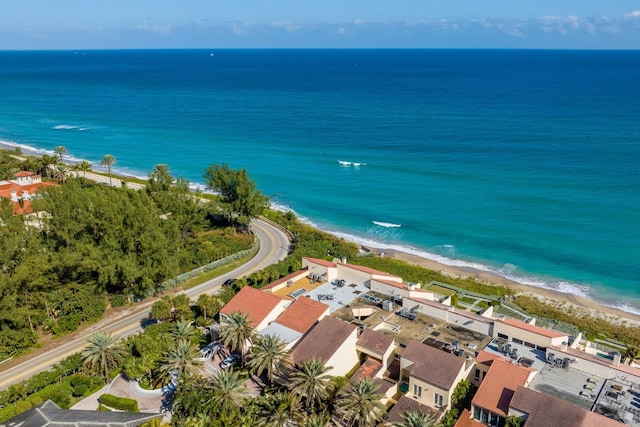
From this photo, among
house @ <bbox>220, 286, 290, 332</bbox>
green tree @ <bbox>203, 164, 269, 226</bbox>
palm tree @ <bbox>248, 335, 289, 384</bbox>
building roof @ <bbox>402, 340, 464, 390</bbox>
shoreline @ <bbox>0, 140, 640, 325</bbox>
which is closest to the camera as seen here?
building roof @ <bbox>402, 340, 464, 390</bbox>

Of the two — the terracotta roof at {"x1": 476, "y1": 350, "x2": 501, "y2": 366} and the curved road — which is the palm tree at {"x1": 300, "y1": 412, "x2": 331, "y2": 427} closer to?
the terracotta roof at {"x1": 476, "y1": 350, "x2": 501, "y2": 366}

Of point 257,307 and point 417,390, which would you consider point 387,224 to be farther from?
point 417,390

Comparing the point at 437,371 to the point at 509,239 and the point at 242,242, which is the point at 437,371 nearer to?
the point at 242,242

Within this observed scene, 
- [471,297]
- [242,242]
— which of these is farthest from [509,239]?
[242,242]

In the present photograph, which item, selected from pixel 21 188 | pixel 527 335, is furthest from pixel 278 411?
pixel 21 188

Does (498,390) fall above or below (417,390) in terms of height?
above

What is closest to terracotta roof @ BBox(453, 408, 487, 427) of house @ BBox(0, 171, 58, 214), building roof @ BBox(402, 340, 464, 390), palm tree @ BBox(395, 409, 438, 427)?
building roof @ BBox(402, 340, 464, 390)

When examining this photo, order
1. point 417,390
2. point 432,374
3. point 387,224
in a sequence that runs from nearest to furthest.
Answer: point 432,374, point 417,390, point 387,224
